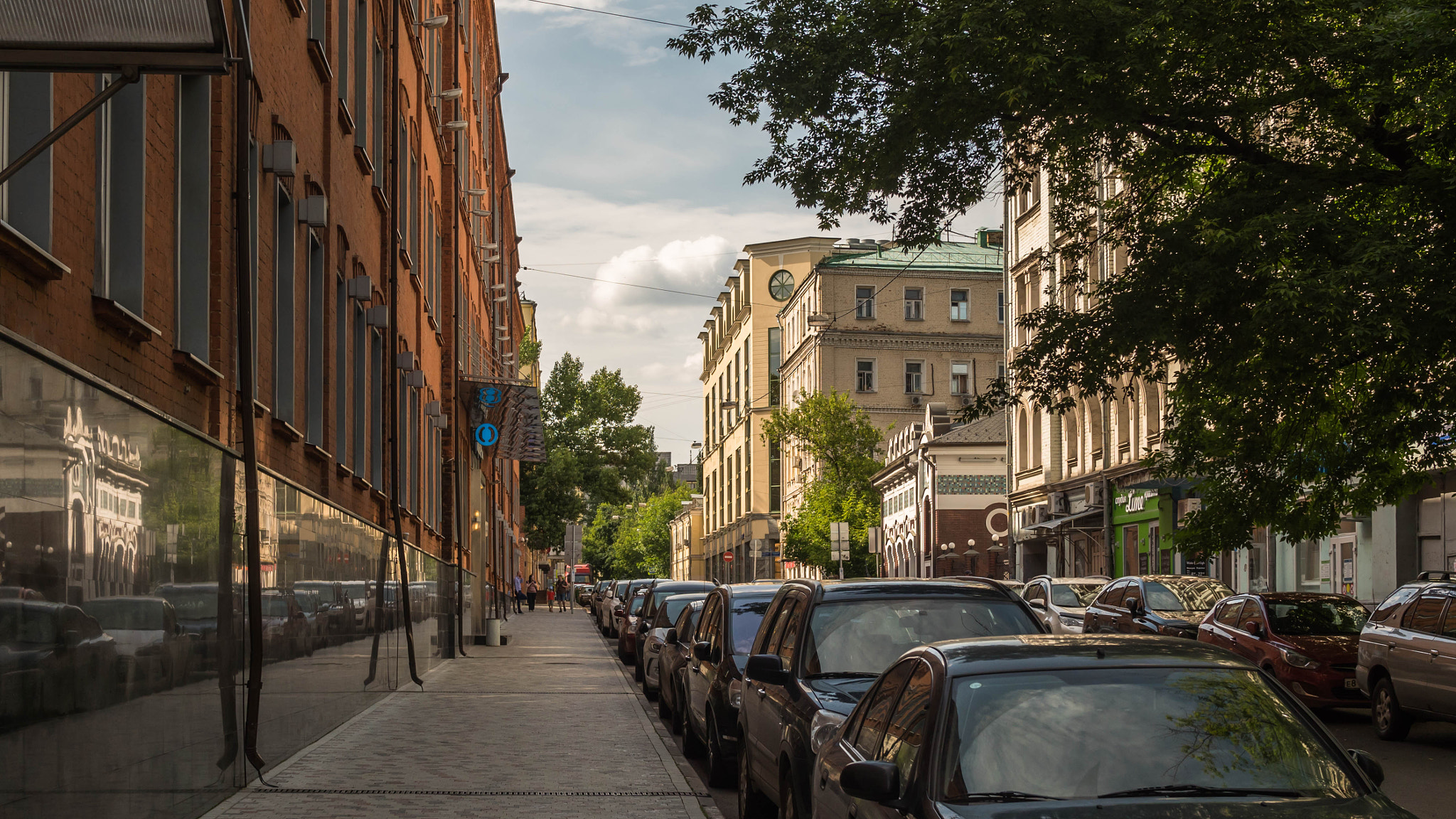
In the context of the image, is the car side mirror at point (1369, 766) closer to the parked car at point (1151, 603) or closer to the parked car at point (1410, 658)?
the parked car at point (1410, 658)

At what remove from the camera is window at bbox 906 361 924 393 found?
282 feet

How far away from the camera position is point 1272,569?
3519cm

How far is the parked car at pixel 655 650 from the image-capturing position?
18781 millimetres

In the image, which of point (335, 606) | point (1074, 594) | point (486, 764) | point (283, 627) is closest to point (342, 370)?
point (335, 606)

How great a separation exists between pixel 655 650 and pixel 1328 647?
7994 mm

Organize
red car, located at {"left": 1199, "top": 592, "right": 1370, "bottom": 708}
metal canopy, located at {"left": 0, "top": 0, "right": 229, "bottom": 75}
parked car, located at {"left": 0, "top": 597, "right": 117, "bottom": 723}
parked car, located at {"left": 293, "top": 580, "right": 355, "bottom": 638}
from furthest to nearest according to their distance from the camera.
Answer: red car, located at {"left": 1199, "top": 592, "right": 1370, "bottom": 708} → parked car, located at {"left": 293, "top": 580, "right": 355, "bottom": 638} → metal canopy, located at {"left": 0, "top": 0, "right": 229, "bottom": 75} → parked car, located at {"left": 0, "top": 597, "right": 117, "bottom": 723}

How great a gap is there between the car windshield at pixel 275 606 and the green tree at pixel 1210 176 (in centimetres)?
871

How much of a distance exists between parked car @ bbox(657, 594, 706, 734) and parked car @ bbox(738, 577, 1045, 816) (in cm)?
491

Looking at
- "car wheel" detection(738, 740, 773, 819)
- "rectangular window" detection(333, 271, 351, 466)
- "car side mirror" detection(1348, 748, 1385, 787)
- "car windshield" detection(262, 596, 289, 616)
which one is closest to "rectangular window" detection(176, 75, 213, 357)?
"car windshield" detection(262, 596, 289, 616)

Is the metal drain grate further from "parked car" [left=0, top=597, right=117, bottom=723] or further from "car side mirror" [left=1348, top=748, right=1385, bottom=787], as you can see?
"car side mirror" [left=1348, top=748, right=1385, bottom=787]

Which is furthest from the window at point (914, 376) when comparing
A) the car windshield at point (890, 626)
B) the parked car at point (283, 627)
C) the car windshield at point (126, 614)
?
the car windshield at point (126, 614)

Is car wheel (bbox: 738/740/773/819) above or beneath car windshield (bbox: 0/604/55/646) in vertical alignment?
beneath

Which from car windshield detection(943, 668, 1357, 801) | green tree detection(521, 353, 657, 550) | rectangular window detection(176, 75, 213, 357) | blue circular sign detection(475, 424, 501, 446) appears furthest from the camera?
green tree detection(521, 353, 657, 550)

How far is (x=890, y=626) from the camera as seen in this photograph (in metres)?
9.21
